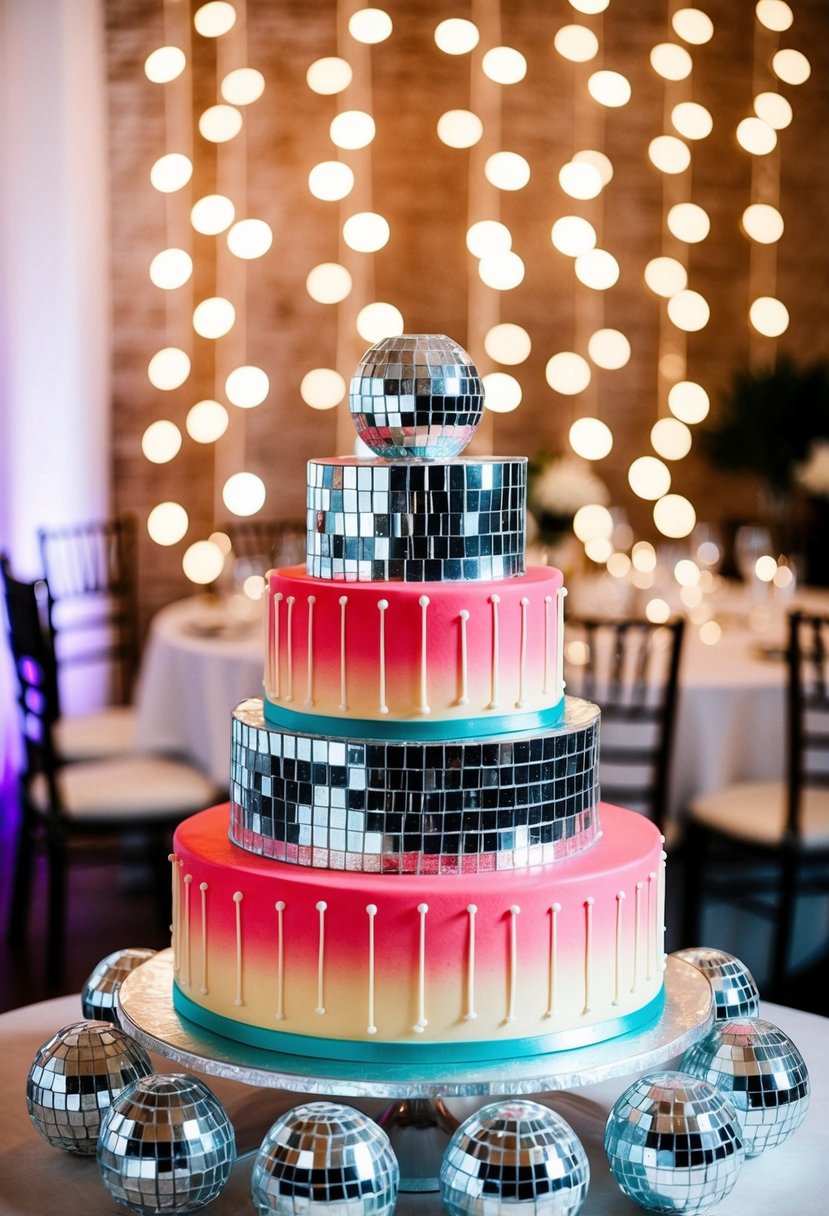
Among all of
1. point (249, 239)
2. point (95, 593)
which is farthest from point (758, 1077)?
point (249, 239)

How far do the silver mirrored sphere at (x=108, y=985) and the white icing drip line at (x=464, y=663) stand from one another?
24.7 inches

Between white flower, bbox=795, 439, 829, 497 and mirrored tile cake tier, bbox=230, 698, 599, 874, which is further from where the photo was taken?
white flower, bbox=795, 439, 829, 497

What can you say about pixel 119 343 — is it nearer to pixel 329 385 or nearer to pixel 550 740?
pixel 329 385

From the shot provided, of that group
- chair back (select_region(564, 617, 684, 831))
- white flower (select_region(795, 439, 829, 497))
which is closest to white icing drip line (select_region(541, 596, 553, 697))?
chair back (select_region(564, 617, 684, 831))

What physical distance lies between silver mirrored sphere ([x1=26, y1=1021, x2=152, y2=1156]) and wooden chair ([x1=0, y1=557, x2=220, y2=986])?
2.11m

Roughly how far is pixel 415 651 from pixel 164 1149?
608 millimetres

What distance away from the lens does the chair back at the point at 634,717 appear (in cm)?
374

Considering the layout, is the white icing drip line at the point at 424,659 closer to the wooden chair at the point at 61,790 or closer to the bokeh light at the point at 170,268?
the wooden chair at the point at 61,790

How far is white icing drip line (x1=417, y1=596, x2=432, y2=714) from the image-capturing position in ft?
5.82

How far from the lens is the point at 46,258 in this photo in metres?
5.44

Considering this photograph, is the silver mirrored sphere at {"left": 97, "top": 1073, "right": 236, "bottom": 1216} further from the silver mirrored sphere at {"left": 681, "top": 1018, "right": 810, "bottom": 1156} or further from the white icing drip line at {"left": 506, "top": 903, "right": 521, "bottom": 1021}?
the silver mirrored sphere at {"left": 681, "top": 1018, "right": 810, "bottom": 1156}

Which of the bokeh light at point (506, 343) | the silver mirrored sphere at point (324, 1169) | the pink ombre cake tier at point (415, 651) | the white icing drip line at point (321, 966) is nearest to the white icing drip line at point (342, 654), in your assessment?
the pink ombre cake tier at point (415, 651)

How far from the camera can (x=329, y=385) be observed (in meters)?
5.89

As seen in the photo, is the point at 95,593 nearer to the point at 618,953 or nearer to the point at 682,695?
the point at 682,695
